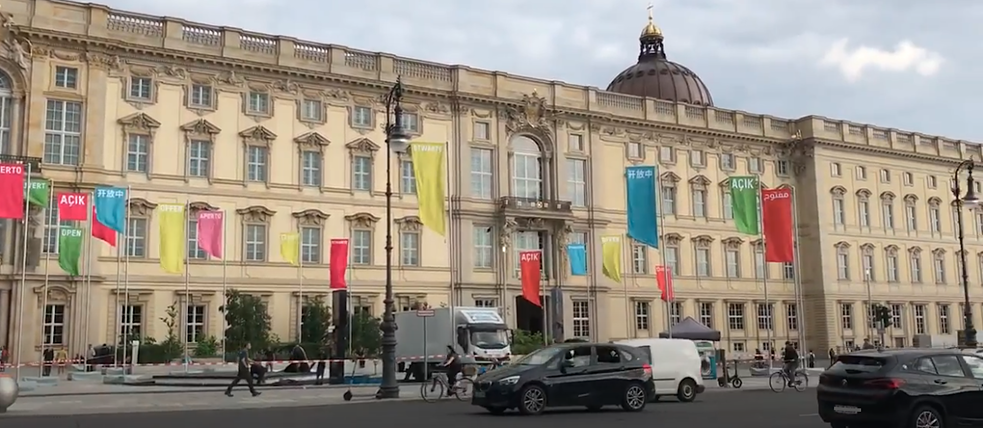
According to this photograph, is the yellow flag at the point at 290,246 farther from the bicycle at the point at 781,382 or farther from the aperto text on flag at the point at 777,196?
the bicycle at the point at 781,382

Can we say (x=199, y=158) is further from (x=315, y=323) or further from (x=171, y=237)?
(x=315, y=323)

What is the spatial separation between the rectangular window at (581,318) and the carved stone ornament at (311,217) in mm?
15548

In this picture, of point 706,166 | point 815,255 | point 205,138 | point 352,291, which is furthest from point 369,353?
point 815,255

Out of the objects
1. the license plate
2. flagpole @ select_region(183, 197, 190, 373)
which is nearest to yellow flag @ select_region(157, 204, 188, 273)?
flagpole @ select_region(183, 197, 190, 373)

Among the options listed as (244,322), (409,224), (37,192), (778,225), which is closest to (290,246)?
(244,322)

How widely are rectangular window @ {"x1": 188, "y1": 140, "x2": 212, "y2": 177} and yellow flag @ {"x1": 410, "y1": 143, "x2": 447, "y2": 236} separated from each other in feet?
51.7

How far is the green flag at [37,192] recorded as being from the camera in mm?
37031

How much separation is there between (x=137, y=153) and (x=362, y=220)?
11.3m

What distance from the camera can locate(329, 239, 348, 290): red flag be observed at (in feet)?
136

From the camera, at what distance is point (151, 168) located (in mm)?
43781

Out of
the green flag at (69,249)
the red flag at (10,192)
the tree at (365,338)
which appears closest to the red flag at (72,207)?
the green flag at (69,249)

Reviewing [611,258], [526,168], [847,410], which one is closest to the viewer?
[847,410]

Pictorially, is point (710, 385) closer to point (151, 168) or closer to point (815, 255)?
point (151, 168)

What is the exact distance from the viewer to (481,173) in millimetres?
53375
